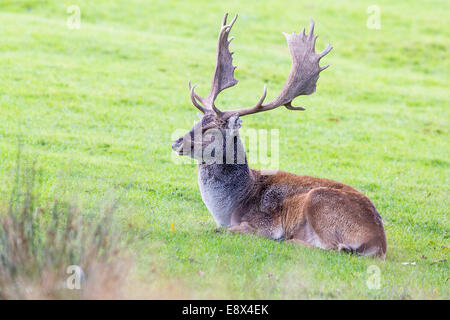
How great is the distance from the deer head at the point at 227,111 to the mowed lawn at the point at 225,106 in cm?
90

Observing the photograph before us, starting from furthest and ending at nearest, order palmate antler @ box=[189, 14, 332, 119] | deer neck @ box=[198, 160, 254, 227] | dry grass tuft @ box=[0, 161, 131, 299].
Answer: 1. palmate antler @ box=[189, 14, 332, 119]
2. deer neck @ box=[198, 160, 254, 227]
3. dry grass tuft @ box=[0, 161, 131, 299]

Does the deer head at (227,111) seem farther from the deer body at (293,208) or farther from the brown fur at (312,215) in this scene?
the brown fur at (312,215)

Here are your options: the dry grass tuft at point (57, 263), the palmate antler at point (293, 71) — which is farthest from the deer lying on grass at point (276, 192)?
the dry grass tuft at point (57, 263)

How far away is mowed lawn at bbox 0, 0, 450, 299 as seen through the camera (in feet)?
21.4

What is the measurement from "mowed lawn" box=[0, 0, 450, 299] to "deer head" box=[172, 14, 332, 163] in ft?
2.96

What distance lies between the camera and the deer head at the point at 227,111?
799 centimetres

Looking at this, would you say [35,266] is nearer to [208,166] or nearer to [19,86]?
[208,166]

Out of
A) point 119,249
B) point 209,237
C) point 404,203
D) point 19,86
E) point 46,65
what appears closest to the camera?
point 119,249

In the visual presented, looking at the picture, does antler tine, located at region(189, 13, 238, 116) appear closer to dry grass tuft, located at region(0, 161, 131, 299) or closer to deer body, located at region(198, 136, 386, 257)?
deer body, located at region(198, 136, 386, 257)

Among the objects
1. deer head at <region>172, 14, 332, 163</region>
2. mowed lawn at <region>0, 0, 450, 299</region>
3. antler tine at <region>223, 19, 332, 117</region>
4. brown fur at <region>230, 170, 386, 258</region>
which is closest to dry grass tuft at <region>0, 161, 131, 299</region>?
mowed lawn at <region>0, 0, 450, 299</region>
